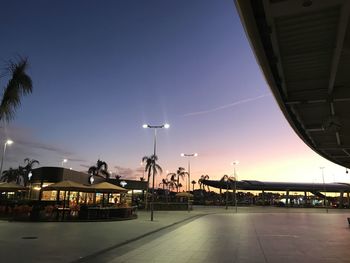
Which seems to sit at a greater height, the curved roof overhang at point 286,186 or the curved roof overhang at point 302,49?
the curved roof overhang at point 286,186

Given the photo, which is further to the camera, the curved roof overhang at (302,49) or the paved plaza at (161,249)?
the paved plaza at (161,249)

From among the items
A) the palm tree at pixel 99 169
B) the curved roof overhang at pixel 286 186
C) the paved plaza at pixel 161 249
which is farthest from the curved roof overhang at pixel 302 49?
the curved roof overhang at pixel 286 186

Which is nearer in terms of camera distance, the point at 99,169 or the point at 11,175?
the point at 99,169

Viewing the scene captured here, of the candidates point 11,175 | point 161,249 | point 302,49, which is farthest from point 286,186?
point 302,49

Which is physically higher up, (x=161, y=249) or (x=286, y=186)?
(x=286, y=186)

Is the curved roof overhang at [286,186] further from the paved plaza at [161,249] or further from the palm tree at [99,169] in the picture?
the paved plaza at [161,249]

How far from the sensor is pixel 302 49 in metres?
9.45

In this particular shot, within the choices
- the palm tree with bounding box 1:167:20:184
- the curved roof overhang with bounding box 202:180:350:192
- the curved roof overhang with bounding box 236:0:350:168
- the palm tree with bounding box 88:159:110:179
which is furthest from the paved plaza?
the palm tree with bounding box 1:167:20:184

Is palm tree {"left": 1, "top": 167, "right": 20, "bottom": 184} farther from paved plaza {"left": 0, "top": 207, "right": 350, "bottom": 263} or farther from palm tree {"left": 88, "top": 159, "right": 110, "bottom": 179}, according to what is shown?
paved plaza {"left": 0, "top": 207, "right": 350, "bottom": 263}

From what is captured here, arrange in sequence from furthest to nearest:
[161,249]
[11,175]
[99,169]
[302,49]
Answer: [11,175] → [99,169] → [161,249] → [302,49]

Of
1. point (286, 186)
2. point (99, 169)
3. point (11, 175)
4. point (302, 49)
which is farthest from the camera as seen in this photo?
point (11, 175)

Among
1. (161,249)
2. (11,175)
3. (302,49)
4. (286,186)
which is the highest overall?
(11,175)

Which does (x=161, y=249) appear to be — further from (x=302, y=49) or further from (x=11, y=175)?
(x=11, y=175)

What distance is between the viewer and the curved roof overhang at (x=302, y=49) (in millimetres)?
7285
